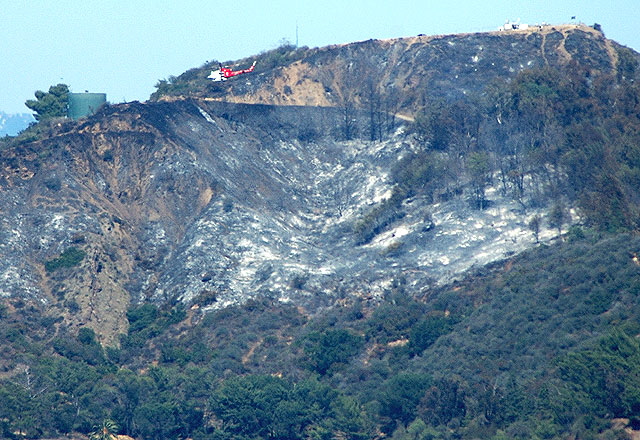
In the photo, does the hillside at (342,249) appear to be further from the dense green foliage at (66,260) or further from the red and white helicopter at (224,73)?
the red and white helicopter at (224,73)

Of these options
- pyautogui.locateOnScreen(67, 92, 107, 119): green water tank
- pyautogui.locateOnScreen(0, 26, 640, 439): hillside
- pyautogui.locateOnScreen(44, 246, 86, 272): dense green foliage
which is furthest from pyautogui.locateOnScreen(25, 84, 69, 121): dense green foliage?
pyautogui.locateOnScreen(44, 246, 86, 272): dense green foliage

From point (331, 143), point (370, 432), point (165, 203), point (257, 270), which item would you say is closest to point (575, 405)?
point (370, 432)

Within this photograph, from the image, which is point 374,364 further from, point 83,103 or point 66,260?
point 83,103

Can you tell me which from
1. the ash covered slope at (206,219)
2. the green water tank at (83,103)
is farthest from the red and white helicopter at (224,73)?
the green water tank at (83,103)

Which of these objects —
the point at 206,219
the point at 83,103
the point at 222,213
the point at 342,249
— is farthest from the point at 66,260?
the point at 83,103

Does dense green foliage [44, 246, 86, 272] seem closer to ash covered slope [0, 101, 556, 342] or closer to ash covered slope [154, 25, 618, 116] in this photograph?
ash covered slope [0, 101, 556, 342]
